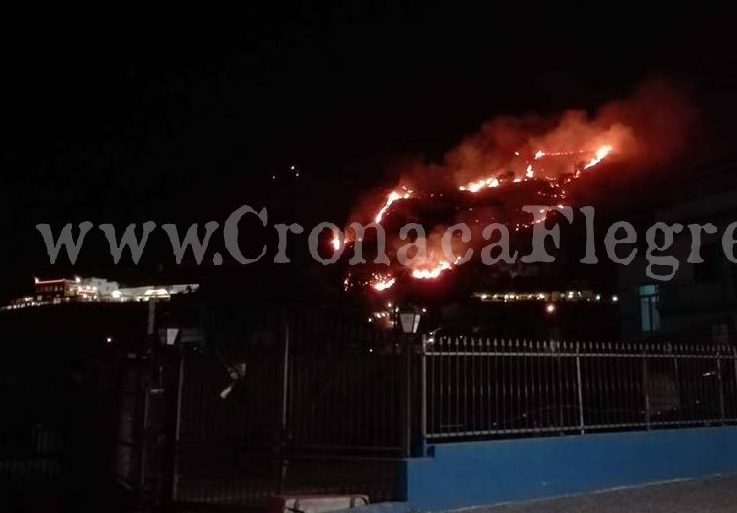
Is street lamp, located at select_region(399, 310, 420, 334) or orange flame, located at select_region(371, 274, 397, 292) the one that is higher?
orange flame, located at select_region(371, 274, 397, 292)

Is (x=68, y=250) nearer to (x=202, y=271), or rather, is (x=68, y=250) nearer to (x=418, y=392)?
(x=202, y=271)

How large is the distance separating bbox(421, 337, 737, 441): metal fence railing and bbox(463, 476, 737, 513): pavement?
844 millimetres

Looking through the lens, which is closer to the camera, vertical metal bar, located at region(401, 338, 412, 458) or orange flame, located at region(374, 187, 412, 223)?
vertical metal bar, located at region(401, 338, 412, 458)

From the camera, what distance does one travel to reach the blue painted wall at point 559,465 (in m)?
8.87

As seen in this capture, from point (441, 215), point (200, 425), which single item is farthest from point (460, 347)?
point (441, 215)

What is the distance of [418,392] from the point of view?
29.4ft

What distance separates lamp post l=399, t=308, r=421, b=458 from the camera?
8.77m

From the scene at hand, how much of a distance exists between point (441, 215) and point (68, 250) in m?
14.2

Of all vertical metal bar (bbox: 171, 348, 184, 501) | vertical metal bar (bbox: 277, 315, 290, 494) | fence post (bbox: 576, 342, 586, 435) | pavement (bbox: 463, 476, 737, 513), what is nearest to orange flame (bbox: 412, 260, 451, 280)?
fence post (bbox: 576, 342, 586, 435)

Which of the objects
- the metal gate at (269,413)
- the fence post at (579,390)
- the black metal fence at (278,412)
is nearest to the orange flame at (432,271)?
the fence post at (579,390)

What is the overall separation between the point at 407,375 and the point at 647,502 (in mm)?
3329

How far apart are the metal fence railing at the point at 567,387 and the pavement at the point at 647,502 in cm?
84

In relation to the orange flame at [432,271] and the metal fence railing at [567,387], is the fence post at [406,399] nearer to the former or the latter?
the metal fence railing at [567,387]

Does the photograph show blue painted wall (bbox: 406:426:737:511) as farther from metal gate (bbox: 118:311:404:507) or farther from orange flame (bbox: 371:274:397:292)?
orange flame (bbox: 371:274:397:292)
